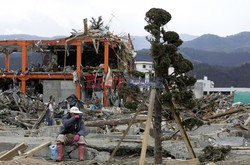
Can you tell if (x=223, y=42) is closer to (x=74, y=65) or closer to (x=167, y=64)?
(x=74, y=65)

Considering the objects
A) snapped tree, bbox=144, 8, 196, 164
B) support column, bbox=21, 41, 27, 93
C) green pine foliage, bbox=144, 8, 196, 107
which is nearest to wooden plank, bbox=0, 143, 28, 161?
snapped tree, bbox=144, 8, 196, 164

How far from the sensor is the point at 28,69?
3925cm

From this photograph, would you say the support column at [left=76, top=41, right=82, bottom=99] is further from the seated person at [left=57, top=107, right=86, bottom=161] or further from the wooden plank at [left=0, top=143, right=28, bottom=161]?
the wooden plank at [left=0, top=143, right=28, bottom=161]

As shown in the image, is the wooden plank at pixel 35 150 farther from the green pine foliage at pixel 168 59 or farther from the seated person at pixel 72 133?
the green pine foliage at pixel 168 59

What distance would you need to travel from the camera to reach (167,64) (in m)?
8.23

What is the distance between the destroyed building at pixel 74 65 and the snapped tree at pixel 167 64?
25917 mm

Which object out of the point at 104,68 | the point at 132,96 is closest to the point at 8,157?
the point at 132,96

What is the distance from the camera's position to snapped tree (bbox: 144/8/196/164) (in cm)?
827

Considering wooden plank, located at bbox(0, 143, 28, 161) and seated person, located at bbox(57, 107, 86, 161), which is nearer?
wooden plank, located at bbox(0, 143, 28, 161)

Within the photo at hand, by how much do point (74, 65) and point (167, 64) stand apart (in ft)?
109

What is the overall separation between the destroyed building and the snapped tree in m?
25.9

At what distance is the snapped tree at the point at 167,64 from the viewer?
27.1 ft

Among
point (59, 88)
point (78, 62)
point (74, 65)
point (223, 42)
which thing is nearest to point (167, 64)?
point (78, 62)

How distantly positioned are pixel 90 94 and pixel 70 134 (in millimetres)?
29960
